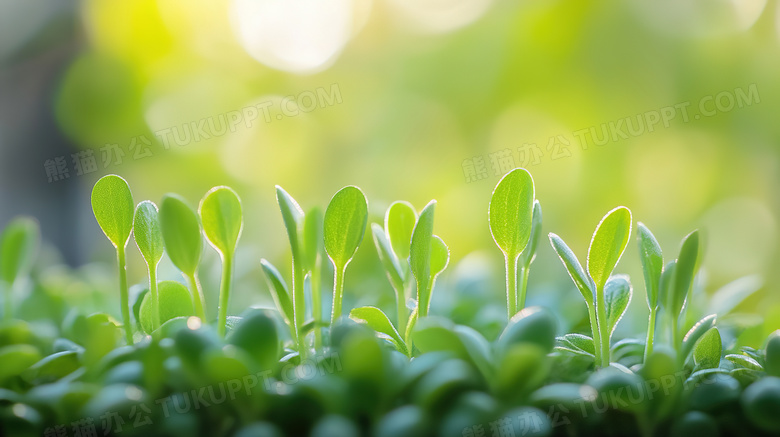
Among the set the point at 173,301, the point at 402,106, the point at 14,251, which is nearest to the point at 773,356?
the point at 173,301

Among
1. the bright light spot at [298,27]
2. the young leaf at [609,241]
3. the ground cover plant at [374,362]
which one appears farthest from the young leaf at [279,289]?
the bright light spot at [298,27]

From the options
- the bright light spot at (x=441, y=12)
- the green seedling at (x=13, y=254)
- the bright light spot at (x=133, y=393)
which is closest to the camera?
the bright light spot at (x=133, y=393)

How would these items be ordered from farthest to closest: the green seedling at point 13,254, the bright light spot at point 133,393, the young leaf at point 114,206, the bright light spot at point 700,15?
1. the bright light spot at point 700,15
2. the green seedling at point 13,254
3. the young leaf at point 114,206
4. the bright light spot at point 133,393

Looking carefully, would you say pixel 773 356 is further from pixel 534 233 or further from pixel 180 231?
pixel 180 231

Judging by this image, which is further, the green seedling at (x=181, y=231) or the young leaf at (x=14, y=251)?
the young leaf at (x=14, y=251)

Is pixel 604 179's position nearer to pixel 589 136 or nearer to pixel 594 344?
pixel 589 136

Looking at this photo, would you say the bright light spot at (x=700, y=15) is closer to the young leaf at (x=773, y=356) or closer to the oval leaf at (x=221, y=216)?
the young leaf at (x=773, y=356)

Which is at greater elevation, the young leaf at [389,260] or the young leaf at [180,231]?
the young leaf at [180,231]
